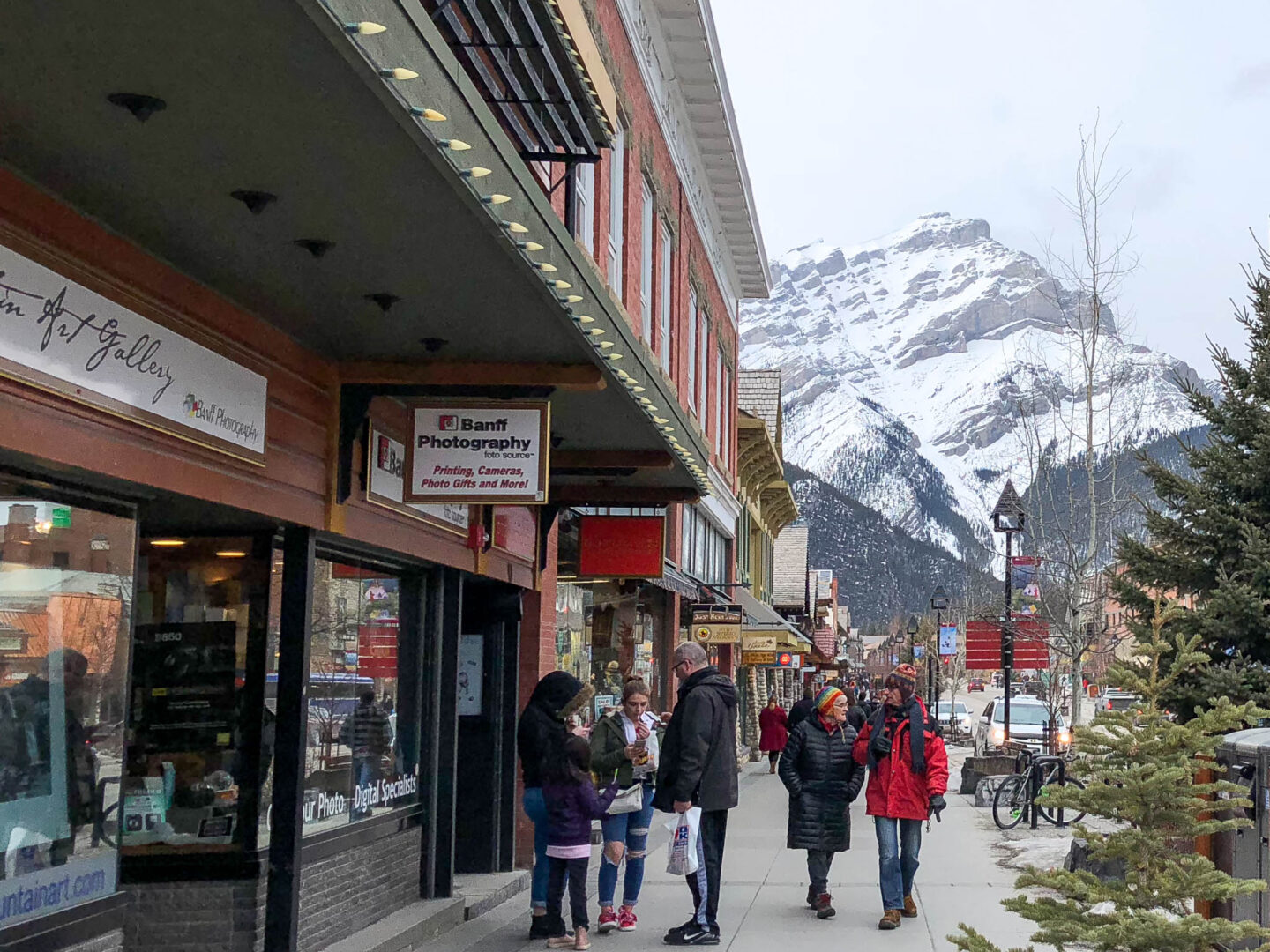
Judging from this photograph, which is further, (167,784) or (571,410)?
(571,410)

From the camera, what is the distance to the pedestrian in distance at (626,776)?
33.1 feet

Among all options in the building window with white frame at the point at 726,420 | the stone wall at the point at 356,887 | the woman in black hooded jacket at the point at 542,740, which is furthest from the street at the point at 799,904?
the building window with white frame at the point at 726,420

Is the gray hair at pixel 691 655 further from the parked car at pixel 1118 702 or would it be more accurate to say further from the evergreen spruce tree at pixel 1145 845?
the evergreen spruce tree at pixel 1145 845

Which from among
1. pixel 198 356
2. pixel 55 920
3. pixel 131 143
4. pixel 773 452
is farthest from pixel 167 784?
pixel 773 452

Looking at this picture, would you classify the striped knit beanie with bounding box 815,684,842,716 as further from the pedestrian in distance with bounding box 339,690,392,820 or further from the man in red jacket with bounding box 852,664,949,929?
the pedestrian in distance with bounding box 339,690,392,820

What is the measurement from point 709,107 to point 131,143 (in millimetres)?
17734

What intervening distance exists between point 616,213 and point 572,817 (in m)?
9.06

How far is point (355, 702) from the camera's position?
9992 millimetres

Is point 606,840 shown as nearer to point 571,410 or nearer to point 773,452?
point 571,410

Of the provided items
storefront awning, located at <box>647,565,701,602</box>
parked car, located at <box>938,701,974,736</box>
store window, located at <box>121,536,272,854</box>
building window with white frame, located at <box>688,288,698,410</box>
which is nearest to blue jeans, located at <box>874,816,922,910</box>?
store window, located at <box>121,536,272,854</box>

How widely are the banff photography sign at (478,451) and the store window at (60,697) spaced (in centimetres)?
248

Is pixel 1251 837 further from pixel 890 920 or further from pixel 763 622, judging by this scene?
pixel 763 622

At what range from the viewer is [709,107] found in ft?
72.8

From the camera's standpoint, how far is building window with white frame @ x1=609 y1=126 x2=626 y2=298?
16.6 meters
